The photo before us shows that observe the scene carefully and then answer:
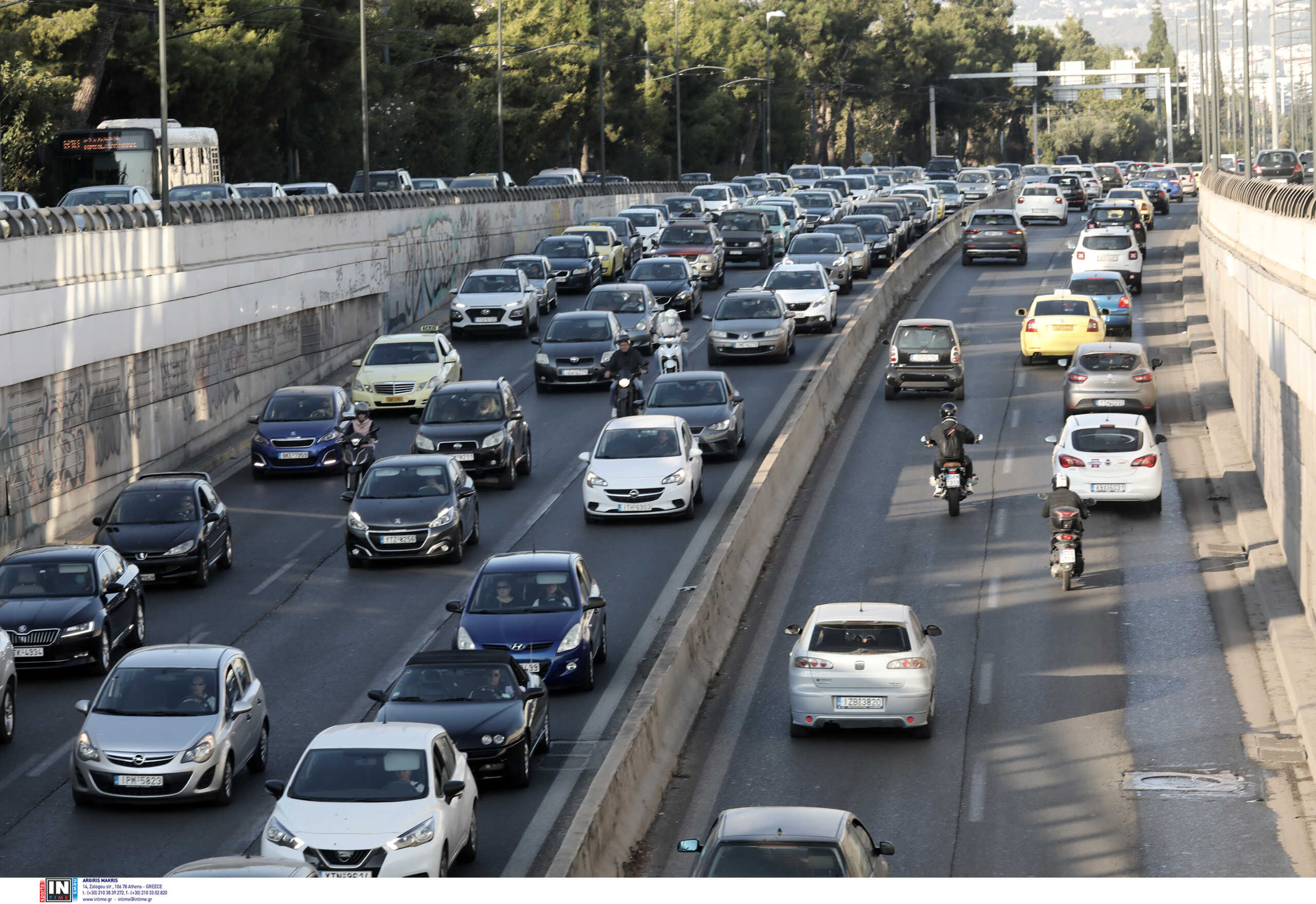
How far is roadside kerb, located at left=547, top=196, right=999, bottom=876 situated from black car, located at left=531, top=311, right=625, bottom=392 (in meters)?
4.38

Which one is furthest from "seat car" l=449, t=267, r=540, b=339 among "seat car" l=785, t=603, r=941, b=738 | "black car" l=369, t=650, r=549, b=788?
"black car" l=369, t=650, r=549, b=788

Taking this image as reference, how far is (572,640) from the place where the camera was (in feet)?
70.2

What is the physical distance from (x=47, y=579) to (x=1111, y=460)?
16.0 meters

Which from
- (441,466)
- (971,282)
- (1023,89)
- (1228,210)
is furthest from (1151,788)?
(1023,89)

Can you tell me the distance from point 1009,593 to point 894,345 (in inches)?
531

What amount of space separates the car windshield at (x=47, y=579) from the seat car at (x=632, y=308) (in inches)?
825

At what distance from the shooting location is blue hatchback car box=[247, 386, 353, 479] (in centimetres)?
3322

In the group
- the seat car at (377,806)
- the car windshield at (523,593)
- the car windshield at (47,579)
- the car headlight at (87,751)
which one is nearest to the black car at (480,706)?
the seat car at (377,806)

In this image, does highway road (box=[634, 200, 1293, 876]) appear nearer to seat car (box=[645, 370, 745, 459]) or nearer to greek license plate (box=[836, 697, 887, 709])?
greek license plate (box=[836, 697, 887, 709])

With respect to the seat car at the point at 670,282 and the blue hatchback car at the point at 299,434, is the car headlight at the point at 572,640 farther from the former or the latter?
the seat car at the point at 670,282

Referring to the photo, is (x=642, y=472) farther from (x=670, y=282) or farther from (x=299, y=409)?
(x=670, y=282)

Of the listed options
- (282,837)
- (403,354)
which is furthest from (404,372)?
(282,837)

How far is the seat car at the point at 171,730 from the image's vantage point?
1762 centimetres

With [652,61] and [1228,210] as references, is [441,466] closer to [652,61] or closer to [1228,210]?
[1228,210]
